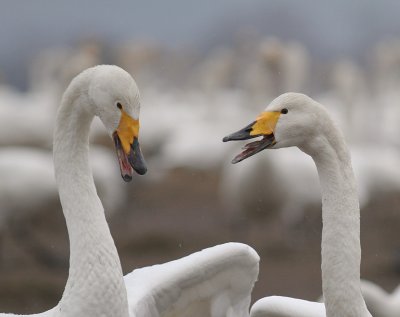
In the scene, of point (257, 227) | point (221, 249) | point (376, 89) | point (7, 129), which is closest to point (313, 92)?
point (376, 89)

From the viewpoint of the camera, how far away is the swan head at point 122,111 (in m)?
5.03

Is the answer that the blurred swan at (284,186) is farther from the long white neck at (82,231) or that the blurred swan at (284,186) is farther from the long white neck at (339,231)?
the long white neck at (339,231)

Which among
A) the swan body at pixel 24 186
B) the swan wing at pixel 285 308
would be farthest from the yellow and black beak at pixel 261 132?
the swan body at pixel 24 186

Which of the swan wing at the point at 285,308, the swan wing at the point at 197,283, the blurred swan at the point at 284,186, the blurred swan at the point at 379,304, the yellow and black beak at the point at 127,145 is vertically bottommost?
the swan wing at the point at 285,308

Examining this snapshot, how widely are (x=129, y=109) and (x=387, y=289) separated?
6.72 m

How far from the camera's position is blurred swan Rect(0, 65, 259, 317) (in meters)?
5.07

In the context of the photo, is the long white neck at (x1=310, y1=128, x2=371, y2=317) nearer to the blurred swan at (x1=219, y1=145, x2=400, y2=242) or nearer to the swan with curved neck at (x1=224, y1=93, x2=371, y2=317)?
the swan with curved neck at (x1=224, y1=93, x2=371, y2=317)

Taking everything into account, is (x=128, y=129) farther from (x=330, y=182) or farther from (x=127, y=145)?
(x=330, y=182)

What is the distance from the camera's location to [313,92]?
2697 cm

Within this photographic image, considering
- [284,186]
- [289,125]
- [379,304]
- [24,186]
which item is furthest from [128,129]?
[284,186]

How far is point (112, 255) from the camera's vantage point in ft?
17.2

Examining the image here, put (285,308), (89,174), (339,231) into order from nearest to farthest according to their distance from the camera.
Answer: (339,231) < (89,174) < (285,308)

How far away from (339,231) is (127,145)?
0.91 m

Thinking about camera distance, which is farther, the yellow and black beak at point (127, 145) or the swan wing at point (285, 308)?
the swan wing at point (285, 308)
